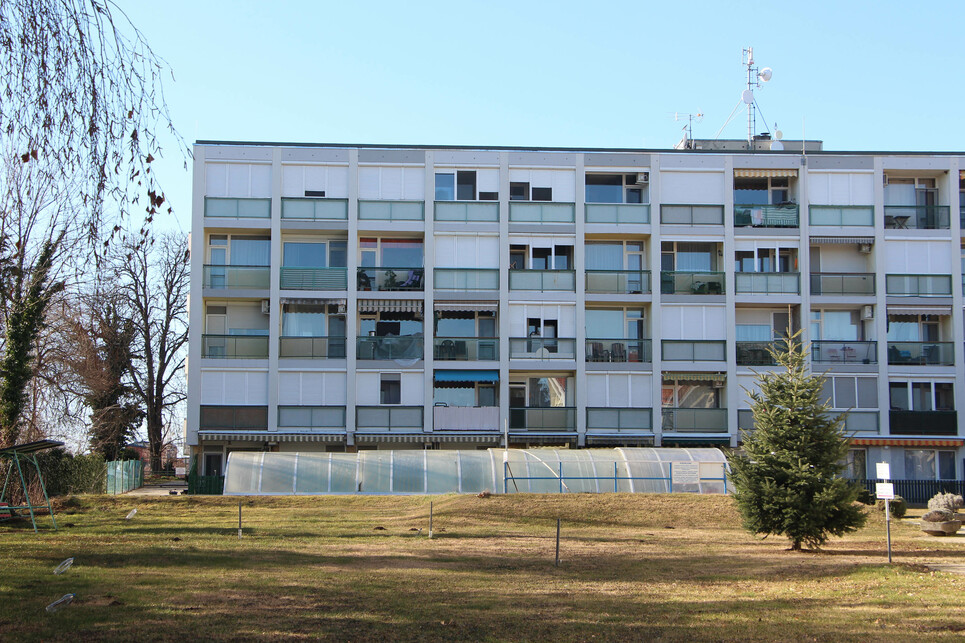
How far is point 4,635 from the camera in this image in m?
12.5

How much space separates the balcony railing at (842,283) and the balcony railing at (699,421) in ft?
25.3

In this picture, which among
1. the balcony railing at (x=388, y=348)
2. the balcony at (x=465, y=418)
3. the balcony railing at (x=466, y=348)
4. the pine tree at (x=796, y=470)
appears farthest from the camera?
the balcony railing at (x=466, y=348)

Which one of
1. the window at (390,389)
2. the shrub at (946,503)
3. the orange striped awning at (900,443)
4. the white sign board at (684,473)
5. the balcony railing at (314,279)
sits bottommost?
the shrub at (946,503)

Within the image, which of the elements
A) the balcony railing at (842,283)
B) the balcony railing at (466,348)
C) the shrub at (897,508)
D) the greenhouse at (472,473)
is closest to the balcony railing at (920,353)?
the balcony railing at (842,283)

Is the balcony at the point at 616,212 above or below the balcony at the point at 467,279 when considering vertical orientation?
above

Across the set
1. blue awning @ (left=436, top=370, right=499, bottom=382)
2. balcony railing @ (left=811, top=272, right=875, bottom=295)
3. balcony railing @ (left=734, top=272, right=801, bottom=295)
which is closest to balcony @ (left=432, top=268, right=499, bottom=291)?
blue awning @ (left=436, top=370, right=499, bottom=382)

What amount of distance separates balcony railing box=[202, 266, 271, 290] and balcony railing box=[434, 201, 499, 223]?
860cm

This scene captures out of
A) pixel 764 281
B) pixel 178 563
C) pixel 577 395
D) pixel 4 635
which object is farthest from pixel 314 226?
pixel 4 635

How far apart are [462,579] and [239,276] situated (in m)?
27.5

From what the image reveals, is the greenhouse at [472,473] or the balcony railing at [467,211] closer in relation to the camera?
the greenhouse at [472,473]

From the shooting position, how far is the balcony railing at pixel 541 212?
147ft

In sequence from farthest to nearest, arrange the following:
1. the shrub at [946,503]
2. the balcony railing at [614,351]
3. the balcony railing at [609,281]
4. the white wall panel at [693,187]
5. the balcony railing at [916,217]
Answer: the balcony railing at [916,217]
the white wall panel at [693,187]
the balcony railing at [609,281]
the balcony railing at [614,351]
the shrub at [946,503]

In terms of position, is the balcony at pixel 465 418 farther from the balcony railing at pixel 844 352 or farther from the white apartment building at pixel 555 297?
the balcony railing at pixel 844 352

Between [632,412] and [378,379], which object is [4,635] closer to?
[378,379]
